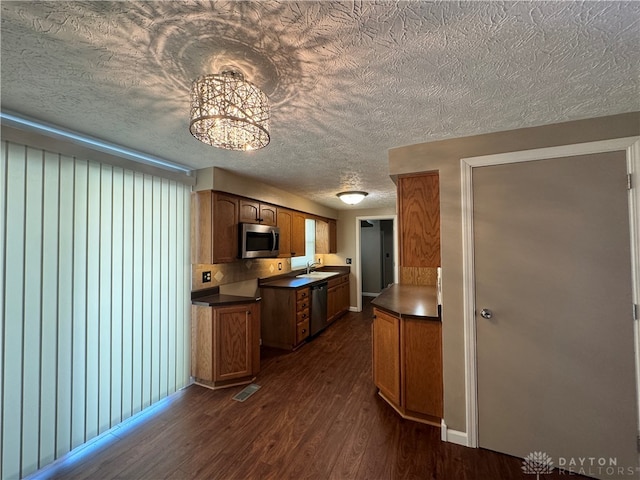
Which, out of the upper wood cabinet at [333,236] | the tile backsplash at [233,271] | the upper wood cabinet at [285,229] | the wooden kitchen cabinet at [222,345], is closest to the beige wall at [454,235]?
the wooden kitchen cabinet at [222,345]

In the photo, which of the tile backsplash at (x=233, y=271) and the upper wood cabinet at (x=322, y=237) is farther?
the upper wood cabinet at (x=322, y=237)

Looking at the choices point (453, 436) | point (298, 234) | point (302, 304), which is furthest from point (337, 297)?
point (453, 436)

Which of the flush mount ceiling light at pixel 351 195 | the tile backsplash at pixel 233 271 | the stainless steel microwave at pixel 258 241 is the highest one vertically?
the flush mount ceiling light at pixel 351 195

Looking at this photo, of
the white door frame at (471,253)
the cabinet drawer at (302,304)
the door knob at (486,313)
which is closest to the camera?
the white door frame at (471,253)

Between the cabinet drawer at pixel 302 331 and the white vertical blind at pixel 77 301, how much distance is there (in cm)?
160

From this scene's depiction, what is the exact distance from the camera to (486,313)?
1848 mm

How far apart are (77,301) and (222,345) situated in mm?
1283

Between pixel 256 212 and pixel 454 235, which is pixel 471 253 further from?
pixel 256 212

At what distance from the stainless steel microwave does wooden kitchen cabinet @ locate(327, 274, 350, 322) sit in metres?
1.62

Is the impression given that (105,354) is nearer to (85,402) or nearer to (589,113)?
(85,402)

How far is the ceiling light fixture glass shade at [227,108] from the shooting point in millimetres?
1116

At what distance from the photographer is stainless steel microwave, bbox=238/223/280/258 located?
3082 millimetres

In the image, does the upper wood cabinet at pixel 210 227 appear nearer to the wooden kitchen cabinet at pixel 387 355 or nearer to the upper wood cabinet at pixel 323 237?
the wooden kitchen cabinet at pixel 387 355

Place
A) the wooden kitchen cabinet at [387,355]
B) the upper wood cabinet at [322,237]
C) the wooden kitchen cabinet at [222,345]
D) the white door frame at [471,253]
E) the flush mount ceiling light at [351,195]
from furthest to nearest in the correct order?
1. the upper wood cabinet at [322,237]
2. the flush mount ceiling light at [351,195]
3. the wooden kitchen cabinet at [222,345]
4. the wooden kitchen cabinet at [387,355]
5. the white door frame at [471,253]
